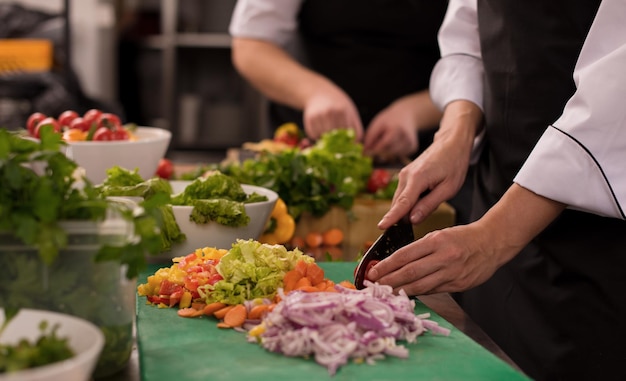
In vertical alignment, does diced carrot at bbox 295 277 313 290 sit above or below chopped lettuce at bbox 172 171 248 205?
above

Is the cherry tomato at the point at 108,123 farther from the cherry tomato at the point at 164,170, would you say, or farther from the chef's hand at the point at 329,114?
the chef's hand at the point at 329,114

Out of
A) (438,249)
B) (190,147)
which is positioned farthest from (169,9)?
(438,249)

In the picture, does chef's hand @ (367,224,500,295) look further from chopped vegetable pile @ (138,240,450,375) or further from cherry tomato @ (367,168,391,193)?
cherry tomato @ (367,168,391,193)

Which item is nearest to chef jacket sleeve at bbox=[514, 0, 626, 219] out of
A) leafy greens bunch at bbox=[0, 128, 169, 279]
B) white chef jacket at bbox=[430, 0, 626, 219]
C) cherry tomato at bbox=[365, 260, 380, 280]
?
white chef jacket at bbox=[430, 0, 626, 219]

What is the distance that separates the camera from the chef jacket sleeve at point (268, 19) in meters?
2.99

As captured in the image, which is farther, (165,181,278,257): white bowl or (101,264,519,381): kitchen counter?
(165,181,278,257): white bowl

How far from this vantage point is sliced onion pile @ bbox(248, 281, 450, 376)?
43.7 inches

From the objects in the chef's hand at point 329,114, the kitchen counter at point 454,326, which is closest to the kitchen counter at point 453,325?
the kitchen counter at point 454,326

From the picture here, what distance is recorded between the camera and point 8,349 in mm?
870

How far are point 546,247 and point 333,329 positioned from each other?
782mm

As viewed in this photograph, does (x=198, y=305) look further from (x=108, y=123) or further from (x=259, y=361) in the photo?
(x=108, y=123)

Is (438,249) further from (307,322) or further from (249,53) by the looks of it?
(249,53)

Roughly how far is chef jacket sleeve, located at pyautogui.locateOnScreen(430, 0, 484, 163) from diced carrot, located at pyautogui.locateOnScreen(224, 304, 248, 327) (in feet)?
3.03

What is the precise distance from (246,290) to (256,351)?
0.18 metres
